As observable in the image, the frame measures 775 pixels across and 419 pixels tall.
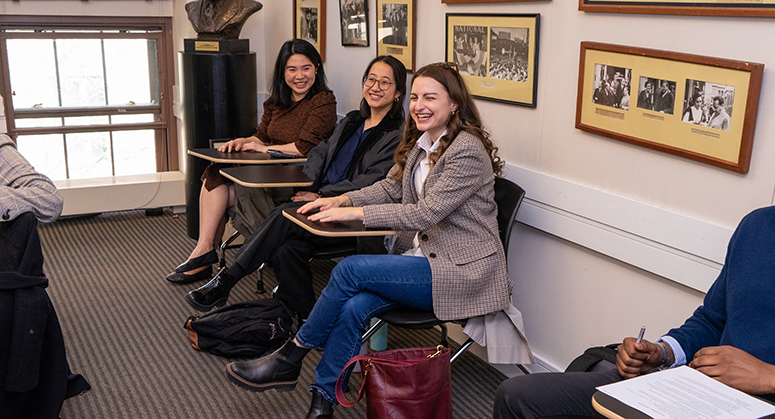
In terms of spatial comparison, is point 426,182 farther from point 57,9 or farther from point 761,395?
point 57,9

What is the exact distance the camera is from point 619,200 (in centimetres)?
236

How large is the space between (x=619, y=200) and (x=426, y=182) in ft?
2.32

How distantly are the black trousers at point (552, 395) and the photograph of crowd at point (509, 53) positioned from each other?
135 centimetres

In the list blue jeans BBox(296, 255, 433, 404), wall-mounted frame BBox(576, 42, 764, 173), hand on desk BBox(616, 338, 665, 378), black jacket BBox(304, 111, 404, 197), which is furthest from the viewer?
black jacket BBox(304, 111, 404, 197)

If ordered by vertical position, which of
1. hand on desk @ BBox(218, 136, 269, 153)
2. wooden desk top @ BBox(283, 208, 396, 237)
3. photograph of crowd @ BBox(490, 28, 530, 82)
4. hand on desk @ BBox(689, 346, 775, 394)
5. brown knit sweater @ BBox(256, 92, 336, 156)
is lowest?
hand on desk @ BBox(689, 346, 775, 394)

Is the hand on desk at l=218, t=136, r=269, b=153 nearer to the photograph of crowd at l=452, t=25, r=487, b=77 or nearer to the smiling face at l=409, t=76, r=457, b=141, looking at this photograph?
the photograph of crowd at l=452, t=25, r=487, b=77

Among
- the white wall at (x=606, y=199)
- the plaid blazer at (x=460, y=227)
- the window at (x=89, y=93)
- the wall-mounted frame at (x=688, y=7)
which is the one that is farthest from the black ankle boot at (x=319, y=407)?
the window at (x=89, y=93)

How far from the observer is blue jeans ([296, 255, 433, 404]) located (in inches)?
95.9

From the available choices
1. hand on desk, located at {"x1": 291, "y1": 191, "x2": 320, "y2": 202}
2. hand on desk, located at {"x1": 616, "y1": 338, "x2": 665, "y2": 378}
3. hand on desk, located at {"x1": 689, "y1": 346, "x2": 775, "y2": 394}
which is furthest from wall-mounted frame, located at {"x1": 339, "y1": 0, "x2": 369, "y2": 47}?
hand on desk, located at {"x1": 689, "y1": 346, "x2": 775, "y2": 394}

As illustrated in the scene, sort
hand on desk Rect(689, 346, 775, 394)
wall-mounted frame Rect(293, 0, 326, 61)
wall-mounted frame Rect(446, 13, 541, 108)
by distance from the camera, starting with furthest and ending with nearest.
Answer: wall-mounted frame Rect(293, 0, 326, 61)
wall-mounted frame Rect(446, 13, 541, 108)
hand on desk Rect(689, 346, 775, 394)

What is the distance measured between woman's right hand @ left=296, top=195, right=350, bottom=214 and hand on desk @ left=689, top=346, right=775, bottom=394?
1.56 m

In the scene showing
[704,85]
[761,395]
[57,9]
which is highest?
[57,9]

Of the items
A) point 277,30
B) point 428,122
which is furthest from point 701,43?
point 277,30

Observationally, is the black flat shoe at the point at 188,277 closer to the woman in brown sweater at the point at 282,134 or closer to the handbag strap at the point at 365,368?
the woman in brown sweater at the point at 282,134
